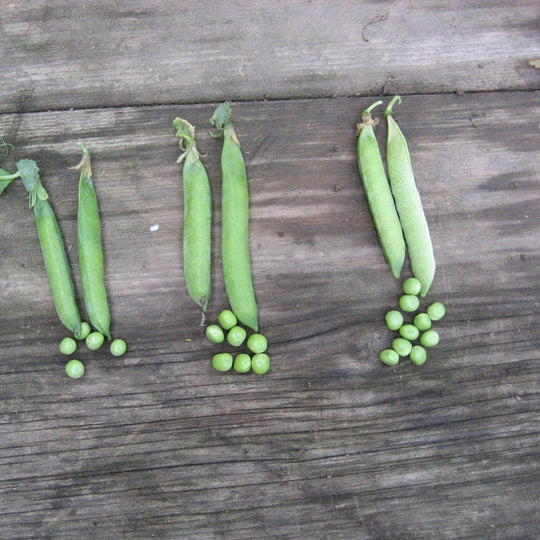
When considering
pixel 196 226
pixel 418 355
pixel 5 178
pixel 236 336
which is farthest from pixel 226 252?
pixel 5 178

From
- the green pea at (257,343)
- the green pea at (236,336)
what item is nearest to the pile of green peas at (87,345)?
the green pea at (236,336)

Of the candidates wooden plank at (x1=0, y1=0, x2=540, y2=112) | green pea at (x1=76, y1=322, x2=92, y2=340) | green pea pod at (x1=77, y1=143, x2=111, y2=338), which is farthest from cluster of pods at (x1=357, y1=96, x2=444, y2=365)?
green pea at (x1=76, y1=322, x2=92, y2=340)

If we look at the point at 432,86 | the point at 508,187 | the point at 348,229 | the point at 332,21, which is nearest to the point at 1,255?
the point at 348,229

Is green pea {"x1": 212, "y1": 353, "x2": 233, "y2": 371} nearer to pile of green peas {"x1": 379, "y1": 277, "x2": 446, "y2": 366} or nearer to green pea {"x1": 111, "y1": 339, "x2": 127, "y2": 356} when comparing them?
green pea {"x1": 111, "y1": 339, "x2": 127, "y2": 356}

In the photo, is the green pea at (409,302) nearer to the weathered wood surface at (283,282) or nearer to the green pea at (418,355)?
the weathered wood surface at (283,282)

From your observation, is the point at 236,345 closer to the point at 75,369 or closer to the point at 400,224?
the point at 75,369
